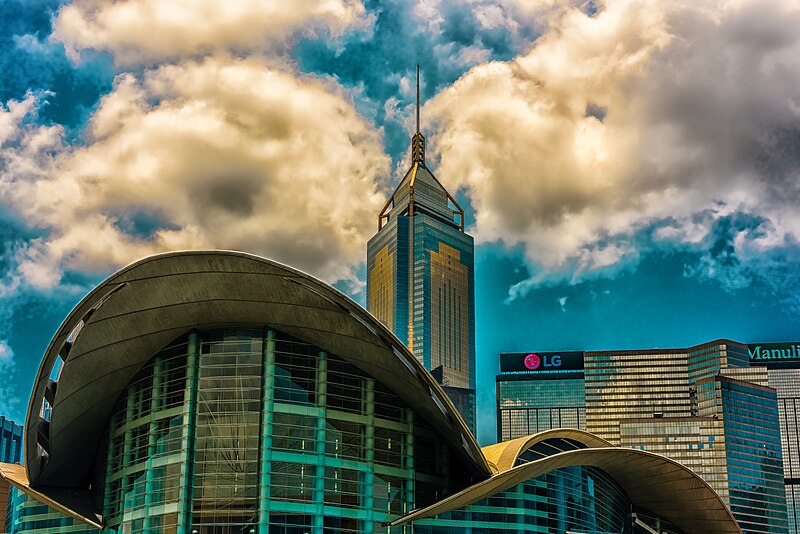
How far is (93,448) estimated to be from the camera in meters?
68.0

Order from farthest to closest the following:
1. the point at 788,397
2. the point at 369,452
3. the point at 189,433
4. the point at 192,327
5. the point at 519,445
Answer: the point at 788,397 < the point at 519,445 < the point at 192,327 < the point at 369,452 < the point at 189,433

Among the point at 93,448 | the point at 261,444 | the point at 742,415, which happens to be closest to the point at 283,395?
the point at 261,444

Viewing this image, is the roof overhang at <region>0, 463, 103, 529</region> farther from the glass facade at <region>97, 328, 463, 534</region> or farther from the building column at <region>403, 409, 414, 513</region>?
the building column at <region>403, 409, 414, 513</region>

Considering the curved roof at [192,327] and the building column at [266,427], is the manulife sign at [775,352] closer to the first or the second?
the curved roof at [192,327]

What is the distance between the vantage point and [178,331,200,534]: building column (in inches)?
2327

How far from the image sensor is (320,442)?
200 ft

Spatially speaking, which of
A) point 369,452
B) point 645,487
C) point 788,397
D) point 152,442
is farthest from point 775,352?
point 152,442

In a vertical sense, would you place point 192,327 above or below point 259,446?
above

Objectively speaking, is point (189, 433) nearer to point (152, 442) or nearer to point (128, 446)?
point (152, 442)

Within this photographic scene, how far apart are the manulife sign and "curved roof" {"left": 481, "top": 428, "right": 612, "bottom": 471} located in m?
133

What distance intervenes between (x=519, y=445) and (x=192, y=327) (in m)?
22.3

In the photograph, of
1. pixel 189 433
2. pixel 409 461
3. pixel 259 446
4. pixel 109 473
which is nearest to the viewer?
pixel 259 446

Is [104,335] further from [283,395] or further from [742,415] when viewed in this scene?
[742,415]

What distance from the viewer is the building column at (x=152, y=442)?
60.5 metres
